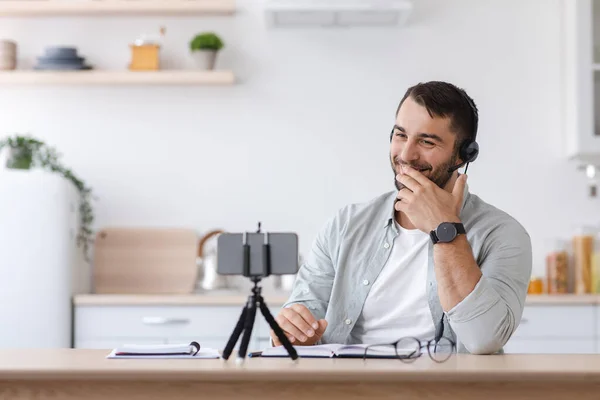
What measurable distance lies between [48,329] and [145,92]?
119 cm

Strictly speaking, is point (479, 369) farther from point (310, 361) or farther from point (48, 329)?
point (48, 329)

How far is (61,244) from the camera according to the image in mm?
3549

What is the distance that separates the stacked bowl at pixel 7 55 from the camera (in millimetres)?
3982

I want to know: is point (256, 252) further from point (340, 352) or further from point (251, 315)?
point (340, 352)

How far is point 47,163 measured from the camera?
12.3 ft

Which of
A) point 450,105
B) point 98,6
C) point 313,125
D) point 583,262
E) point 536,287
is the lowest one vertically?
point 536,287

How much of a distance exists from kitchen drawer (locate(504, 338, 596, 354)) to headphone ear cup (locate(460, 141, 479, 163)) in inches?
61.3

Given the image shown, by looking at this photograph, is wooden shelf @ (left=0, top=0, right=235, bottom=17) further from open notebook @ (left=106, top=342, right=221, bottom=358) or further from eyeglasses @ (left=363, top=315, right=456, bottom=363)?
open notebook @ (left=106, top=342, right=221, bottom=358)

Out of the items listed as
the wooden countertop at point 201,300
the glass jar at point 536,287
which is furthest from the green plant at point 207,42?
the glass jar at point 536,287

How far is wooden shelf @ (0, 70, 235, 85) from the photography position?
391 centimetres

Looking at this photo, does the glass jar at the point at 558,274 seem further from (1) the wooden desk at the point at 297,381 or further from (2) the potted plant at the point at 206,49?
(1) the wooden desk at the point at 297,381

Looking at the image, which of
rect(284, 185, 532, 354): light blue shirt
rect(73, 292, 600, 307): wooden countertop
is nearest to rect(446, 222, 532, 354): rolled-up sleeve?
rect(284, 185, 532, 354): light blue shirt

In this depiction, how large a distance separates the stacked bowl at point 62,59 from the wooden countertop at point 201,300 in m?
1.05

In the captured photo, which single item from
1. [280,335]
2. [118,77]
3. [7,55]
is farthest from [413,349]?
[7,55]
